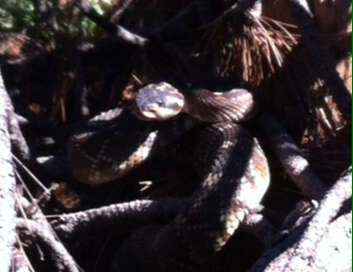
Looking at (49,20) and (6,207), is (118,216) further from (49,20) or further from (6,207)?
(6,207)

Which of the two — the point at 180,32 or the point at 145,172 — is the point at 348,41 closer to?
the point at 180,32

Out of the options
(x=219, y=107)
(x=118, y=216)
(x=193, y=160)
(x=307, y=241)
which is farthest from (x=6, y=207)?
(x=219, y=107)

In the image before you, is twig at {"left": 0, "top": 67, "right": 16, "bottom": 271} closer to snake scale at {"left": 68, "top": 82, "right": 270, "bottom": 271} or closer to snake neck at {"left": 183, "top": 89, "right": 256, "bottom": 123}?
snake scale at {"left": 68, "top": 82, "right": 270, "bottom": 271}

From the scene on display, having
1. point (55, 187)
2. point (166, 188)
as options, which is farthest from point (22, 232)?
point (166, 188)

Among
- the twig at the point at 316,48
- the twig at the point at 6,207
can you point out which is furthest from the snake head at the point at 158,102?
the twig at the point at 6,207

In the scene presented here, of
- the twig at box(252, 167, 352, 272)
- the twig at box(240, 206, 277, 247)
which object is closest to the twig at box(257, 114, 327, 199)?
the twig at box(240, 206, 277, 247)

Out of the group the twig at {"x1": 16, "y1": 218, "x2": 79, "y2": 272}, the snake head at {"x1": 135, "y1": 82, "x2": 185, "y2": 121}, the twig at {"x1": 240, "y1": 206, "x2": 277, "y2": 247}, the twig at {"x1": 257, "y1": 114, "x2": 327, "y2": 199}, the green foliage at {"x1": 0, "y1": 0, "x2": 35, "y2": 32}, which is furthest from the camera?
the snake head at {"x1": 135, "y1": 82, "x2": 185, "y2": 121}

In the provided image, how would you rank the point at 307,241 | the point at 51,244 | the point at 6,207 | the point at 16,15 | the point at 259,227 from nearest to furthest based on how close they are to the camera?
the point at 6,207, the point at 307,241, the point at 51,244, the point at 259,227, the point at 16,15
